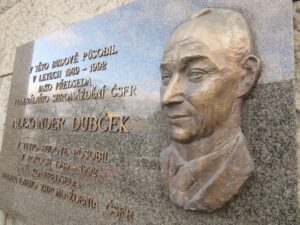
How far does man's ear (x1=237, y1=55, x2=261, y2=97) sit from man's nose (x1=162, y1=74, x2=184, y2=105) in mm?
287

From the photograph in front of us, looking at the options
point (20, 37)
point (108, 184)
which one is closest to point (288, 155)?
point (108, 184)

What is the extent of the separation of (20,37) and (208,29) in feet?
9.13

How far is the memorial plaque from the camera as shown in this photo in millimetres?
1355

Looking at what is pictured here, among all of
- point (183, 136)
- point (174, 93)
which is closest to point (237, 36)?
point (174, 93)

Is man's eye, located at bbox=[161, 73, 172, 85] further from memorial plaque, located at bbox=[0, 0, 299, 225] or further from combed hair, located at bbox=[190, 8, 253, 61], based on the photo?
combed hair, located at bbox=[190, 8, 253, 61]

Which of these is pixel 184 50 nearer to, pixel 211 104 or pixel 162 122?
pixel 211 104

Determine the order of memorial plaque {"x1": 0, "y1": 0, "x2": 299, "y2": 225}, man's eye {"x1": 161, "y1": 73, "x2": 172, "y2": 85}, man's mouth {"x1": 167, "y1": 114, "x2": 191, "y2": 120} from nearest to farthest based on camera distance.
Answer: memorial plaque {"x1": 0, "y1": 0, "x2": 299, "y2": 225} → man's mouth {"x1": 167, "y1": 114, "x2": 191, "y2": 120} → man's eye {"x1": 161, "y1": 73, "x2": 172, "y2": 85}

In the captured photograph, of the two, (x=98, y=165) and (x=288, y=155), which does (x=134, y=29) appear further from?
(x=288, y=155)

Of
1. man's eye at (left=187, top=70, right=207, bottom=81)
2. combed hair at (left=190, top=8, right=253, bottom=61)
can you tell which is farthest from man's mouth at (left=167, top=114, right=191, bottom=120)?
combed hair at (left=190, top=8, right=253, bottom=61)

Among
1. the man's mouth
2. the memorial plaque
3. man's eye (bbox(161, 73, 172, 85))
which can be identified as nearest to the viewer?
the memorial plaque

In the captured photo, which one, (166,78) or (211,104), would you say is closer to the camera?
(211,104)

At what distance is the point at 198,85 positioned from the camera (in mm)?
1431

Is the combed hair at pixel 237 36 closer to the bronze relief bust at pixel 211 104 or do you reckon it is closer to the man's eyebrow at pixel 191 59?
the bronze relief bust at pixel 211 104

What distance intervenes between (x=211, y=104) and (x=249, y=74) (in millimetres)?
237
